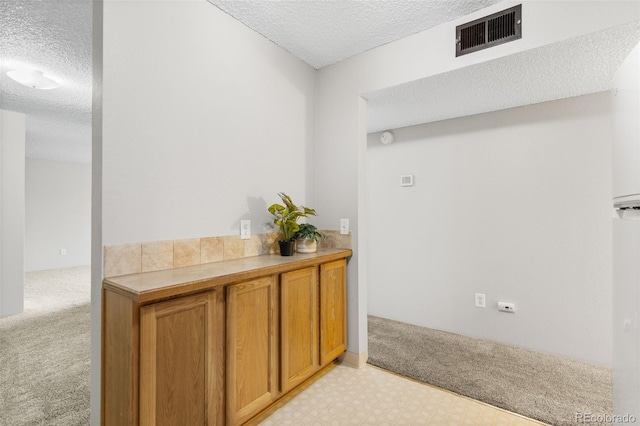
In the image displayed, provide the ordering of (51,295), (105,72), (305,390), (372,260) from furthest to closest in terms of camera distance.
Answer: (51,295) < (372,260) < (305,390) < (105,72)

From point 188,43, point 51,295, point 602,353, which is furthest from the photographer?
point 51,295

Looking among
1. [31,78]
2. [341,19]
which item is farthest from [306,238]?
[31,78]

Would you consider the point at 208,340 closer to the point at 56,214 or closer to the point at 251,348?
the point at 251,348

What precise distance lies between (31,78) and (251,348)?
3.01m

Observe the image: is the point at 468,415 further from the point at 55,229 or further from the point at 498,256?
the point at 55,229

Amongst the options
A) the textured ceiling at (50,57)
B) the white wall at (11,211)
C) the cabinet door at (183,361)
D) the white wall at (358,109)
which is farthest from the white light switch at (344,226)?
the white wall at (11,211)

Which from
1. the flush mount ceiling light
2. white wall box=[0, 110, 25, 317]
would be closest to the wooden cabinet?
the flush mount ceiling light

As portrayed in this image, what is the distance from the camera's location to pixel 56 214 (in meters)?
6.68

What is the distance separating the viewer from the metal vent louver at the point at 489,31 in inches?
72.2

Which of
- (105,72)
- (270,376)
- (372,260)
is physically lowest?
(270,376)

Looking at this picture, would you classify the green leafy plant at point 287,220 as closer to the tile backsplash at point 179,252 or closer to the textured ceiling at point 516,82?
the tile backsplash at point 179,252

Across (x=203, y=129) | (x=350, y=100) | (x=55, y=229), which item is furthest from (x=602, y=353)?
(x=55, y=229)

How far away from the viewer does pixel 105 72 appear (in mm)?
1435

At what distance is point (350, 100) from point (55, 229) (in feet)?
24.3
